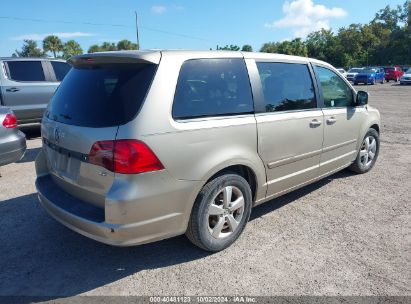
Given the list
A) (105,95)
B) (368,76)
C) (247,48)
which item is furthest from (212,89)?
(247,48)

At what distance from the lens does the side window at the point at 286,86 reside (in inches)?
149

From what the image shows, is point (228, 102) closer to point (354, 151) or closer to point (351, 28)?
point (354, 151)

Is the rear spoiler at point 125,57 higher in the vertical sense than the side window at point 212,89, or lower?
higher

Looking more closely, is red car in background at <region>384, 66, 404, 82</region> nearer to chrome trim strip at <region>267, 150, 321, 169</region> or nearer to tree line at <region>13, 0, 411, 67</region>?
tree line at <region>13, 0, 411, 67</region>

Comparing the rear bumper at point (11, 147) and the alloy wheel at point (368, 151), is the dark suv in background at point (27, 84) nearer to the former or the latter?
the rear bumper at point (11, 147)

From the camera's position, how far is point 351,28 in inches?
2835

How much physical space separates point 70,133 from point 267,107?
1944 mm

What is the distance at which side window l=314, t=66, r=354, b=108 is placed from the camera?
4.58m

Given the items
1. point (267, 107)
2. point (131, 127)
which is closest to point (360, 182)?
point (267, 107)

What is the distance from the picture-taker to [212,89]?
325cm

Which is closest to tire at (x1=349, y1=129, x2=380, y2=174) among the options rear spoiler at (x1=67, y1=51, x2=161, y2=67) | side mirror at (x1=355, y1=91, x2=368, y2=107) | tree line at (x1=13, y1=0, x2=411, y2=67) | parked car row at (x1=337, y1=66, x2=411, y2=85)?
side mirror at (x1=355, y1=91, x2=368, y2=107)

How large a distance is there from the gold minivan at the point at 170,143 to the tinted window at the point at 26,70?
5.64 m

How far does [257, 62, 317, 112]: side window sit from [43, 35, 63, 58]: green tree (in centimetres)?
9499

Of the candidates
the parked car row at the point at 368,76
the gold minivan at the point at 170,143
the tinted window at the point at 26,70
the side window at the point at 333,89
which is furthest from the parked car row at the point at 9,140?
the parked car row at the point at 368,76
